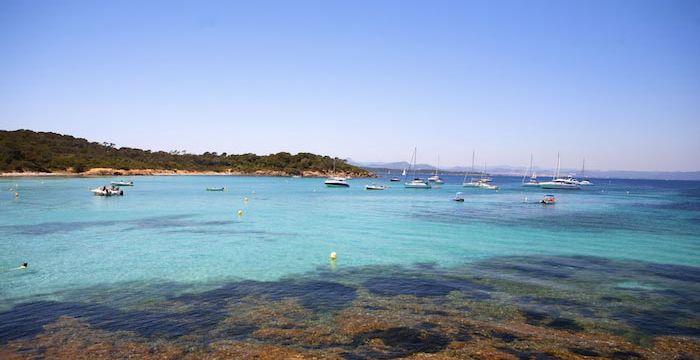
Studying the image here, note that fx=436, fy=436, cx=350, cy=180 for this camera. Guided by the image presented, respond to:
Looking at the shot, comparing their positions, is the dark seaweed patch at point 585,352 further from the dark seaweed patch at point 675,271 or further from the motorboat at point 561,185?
the motorboat at point 561,185

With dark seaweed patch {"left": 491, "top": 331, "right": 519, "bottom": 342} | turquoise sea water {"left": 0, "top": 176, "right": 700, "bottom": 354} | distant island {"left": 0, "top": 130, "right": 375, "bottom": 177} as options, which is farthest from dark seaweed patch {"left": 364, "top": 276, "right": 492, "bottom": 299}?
distant island {"left": 0, "top": 130, "right": 375, "bottom": 177}

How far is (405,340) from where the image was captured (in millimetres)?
Result: 13359

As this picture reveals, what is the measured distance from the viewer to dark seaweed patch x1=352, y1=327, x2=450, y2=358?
12.6 m

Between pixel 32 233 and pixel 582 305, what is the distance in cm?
3684

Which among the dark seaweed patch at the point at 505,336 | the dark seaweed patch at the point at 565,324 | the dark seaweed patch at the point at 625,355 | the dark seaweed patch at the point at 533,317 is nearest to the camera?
the dark seaweed patch at the point at 625,355

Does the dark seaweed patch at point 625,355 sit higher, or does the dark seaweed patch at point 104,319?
the dark seaweed patch at point 625,355

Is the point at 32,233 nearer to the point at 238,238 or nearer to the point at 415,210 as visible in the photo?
the point at 238,238

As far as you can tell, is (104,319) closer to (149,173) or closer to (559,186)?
(559,186)

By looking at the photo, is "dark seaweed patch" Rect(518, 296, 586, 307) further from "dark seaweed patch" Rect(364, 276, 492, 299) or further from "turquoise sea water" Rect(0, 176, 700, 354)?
"turquoise sea water" Rect(0, 176, 700, 354)

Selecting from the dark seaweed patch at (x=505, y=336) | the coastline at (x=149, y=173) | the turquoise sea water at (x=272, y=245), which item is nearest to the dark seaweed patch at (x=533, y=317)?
the dark seaweed patch at (x=505, y=336)

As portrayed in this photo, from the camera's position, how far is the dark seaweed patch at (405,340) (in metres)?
12.6

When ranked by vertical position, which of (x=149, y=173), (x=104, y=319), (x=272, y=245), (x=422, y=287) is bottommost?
(x=272, y=245)

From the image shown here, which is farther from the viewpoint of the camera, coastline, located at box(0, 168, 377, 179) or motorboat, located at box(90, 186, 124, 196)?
coastline, located at box(0, 168, 377, 179)

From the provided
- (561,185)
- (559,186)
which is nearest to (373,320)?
(561,185)
